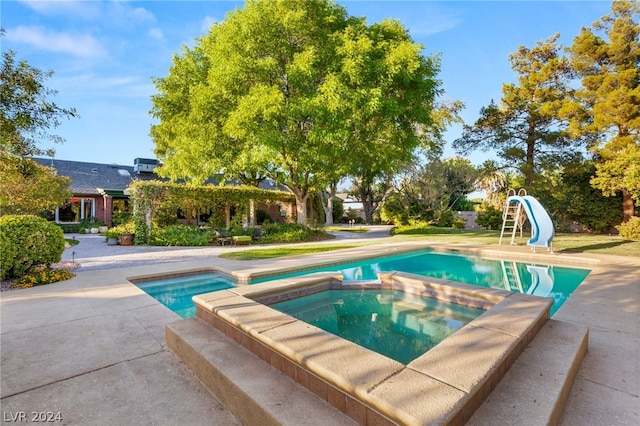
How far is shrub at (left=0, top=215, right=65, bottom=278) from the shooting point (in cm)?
624

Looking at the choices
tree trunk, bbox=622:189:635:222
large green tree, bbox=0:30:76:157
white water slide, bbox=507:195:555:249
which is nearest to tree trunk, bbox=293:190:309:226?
white water slide, bbox=507:195:555:249

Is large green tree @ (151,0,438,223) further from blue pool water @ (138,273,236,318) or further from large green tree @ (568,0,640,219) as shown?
large green tree @ (568,0,640,219)

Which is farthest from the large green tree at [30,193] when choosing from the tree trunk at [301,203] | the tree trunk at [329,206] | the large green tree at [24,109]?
the tree trunk at [329,206]

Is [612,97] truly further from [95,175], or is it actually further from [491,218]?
[95,175]

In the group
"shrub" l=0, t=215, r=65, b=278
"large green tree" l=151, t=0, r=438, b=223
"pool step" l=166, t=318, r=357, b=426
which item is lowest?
"pool step" l=166, t=318, r=357, b=426

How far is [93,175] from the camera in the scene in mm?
24031

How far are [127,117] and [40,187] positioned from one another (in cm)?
609

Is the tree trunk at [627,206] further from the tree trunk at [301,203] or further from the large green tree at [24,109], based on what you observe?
the large green tree at [24,109]

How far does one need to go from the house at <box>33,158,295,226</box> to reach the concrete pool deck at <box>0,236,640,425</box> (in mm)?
16671

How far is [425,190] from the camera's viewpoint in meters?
23.3

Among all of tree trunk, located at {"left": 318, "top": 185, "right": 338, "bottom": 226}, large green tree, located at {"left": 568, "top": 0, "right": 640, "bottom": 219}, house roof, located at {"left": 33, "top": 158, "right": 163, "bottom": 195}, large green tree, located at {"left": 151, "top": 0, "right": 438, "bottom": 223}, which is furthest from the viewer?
tree trunk, located at {"left": 318, "top": 185, "right": 338, "bottom": 226}

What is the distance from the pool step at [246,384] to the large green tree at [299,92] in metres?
9.80

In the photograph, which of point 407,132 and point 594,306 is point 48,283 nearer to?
point 594,306

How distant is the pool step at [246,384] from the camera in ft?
6.67
